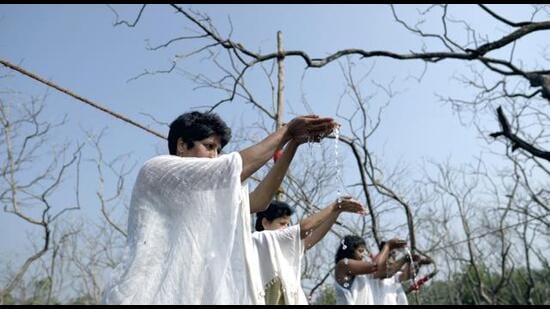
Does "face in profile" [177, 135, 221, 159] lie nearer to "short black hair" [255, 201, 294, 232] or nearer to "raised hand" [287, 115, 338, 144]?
"raised hand" [287, 115, 338, 144]

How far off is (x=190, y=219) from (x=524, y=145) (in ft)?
11.0

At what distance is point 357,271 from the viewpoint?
3973 mm

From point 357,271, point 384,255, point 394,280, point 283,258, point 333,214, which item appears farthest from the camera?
point 394,280

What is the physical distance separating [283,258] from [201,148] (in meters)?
0.85

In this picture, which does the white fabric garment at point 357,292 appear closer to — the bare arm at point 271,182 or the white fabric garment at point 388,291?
the white fabric garment at point 388,291

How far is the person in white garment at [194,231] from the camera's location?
1.60 meters

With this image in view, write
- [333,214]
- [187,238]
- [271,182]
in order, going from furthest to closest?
1. [333,214]
2. [271,182]
3. [187,238]

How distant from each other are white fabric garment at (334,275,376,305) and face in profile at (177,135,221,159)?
238cm

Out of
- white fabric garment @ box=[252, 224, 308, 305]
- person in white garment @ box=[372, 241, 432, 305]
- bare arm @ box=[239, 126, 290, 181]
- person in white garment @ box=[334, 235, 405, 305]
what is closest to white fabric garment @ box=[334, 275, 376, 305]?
person in white garment @ box=[334, 235, 405, 305]

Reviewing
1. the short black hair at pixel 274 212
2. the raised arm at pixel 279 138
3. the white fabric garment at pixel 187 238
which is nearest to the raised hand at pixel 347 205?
the short black hair at pixel 274 212

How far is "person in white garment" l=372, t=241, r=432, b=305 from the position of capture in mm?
4367

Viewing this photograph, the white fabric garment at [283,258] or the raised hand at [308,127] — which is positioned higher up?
the raised hand at [308,127]

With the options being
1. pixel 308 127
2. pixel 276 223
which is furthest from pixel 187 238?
pixel 276 223

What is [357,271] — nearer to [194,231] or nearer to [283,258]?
[283,258]
